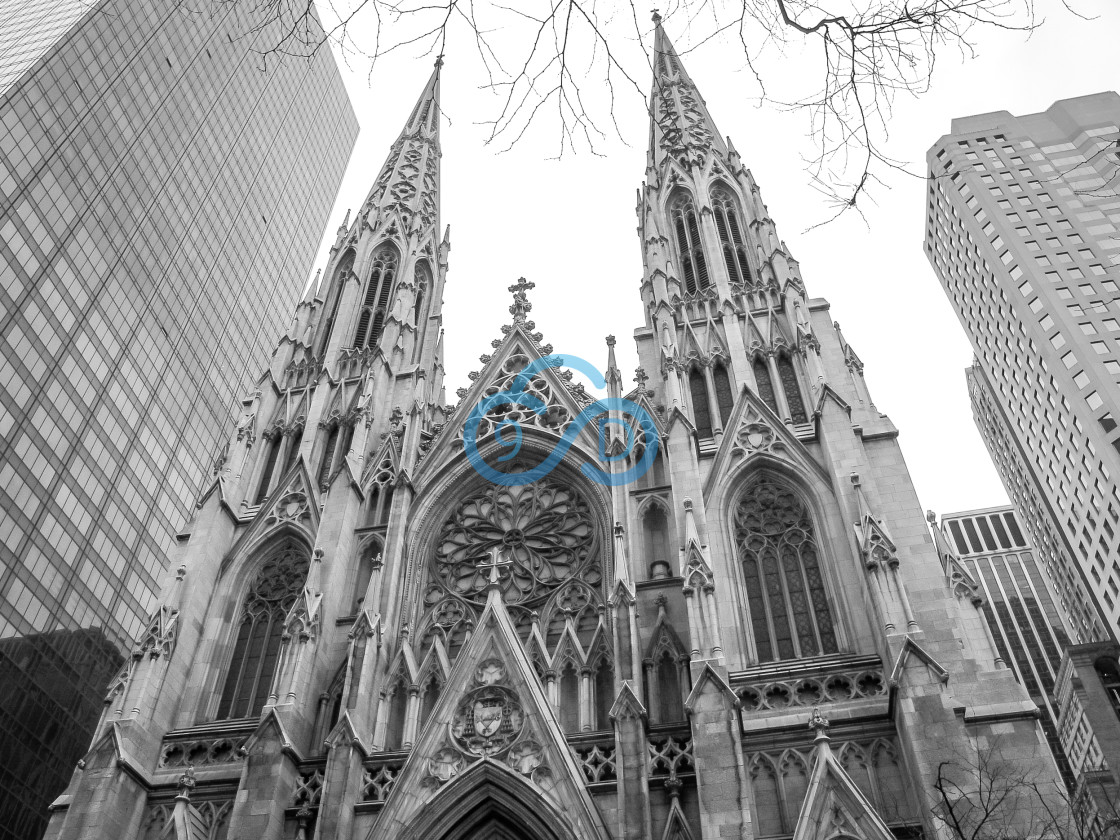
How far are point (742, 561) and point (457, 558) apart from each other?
25.2 feet

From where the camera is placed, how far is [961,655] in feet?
62.1

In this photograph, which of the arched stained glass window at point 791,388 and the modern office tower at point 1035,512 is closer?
the arched stained glass window at point 791,388

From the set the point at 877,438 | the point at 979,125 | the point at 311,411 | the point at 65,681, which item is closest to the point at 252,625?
the point at 311,411

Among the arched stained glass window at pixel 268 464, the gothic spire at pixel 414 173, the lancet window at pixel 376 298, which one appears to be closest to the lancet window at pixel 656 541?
the arched stained glass window at pixel 268 464

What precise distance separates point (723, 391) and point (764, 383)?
1.19 metres

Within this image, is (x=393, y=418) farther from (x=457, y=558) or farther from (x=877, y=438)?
(x=877, y=438)

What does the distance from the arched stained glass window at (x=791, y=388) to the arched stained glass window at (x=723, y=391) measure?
1.49m

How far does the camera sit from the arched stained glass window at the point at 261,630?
75.3ft

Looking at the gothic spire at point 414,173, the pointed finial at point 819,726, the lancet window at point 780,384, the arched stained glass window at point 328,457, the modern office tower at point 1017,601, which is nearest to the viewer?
the pointed finial at point 819,726

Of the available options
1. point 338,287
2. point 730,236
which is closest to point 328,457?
point 338,287

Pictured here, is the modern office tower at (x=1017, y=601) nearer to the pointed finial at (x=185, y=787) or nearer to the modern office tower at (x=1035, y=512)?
the modern office tower at (x=1035, y=512)

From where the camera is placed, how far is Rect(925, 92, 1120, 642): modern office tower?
49500 millimetres

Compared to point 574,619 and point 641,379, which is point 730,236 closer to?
point 641,379

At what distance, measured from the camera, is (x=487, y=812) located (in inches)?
724
